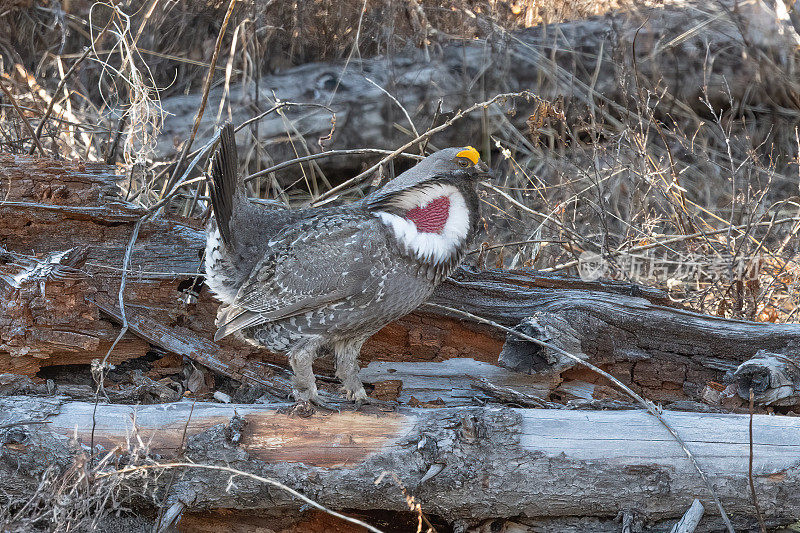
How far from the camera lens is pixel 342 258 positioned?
3.40 meters

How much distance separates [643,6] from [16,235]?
5587 millimetres

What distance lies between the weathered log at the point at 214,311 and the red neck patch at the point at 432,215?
0.78 meters

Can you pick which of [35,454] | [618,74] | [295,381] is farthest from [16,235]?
[618,74]

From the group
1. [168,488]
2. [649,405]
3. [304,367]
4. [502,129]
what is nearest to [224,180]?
[304,367]

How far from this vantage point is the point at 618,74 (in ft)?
18.5

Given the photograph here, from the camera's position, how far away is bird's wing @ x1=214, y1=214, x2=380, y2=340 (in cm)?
340

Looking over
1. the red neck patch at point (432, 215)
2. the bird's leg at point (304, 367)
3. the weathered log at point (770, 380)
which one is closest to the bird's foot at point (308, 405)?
the bird's leg at point (304, 367)

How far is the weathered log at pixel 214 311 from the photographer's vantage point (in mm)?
3982

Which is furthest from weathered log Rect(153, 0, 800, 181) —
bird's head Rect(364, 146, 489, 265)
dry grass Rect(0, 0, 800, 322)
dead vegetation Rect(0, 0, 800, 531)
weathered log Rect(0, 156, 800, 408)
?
bird's head Rect(364, 146, 489, 265)

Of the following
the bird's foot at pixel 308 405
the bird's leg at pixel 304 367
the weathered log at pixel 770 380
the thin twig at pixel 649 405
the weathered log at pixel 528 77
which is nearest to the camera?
the thin twig at pixel 649 405

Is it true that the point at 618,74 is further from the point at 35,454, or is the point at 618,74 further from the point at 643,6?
the point at 35,454

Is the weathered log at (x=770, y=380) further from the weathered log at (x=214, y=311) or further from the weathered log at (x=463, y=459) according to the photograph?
the weathered log at (x=463, y=459)

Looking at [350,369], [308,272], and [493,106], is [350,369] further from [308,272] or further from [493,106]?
[493,106]

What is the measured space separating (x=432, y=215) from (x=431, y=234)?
9 centimetres
